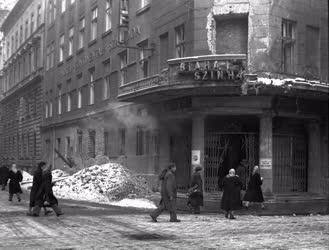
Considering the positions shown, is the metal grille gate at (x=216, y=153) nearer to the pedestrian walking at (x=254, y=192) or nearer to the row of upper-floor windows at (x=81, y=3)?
the pedestrian walking at (x=254, y=192)

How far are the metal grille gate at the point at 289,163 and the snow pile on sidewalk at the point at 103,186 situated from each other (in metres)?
5.55

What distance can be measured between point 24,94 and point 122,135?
25.5m

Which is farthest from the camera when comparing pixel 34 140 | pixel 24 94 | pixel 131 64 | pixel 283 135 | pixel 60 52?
pixel 24 94

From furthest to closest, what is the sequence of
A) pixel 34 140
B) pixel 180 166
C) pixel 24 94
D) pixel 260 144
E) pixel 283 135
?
1. pixel 24 94
2. pixel 34 140
3. pixel 180 166
4. pixel 283 135
5. pixel 260 144

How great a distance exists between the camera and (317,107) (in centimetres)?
2311

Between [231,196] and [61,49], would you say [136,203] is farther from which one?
[61,49]

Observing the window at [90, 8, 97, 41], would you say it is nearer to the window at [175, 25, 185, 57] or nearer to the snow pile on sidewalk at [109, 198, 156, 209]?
the window at [175, 25, 185, 57]

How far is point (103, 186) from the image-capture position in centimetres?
2277

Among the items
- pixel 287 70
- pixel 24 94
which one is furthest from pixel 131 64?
pixel 24 94

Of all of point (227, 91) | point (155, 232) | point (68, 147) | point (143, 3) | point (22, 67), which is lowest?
point (155, 232)

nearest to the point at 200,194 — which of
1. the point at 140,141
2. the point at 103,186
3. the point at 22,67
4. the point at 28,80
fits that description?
the point at 103,186

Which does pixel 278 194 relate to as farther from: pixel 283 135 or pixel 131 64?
pixel 131 64

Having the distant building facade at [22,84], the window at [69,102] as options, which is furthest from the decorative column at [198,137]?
the distant building facade at [22,84]

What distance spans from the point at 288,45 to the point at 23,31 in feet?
123
